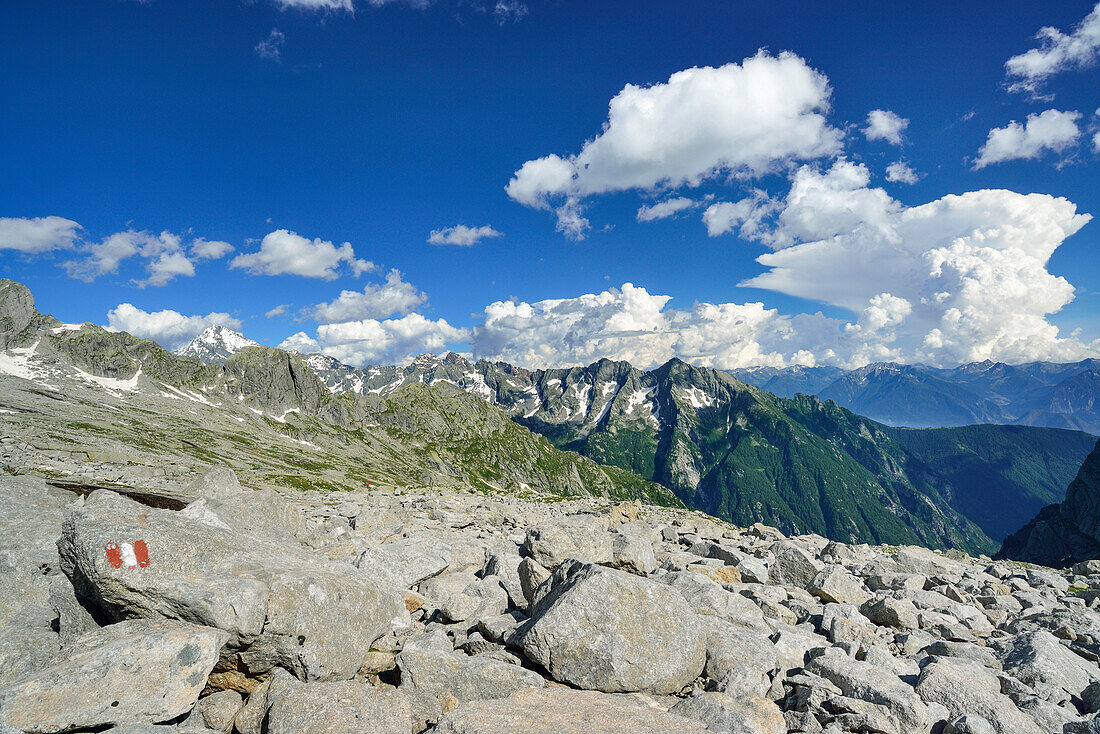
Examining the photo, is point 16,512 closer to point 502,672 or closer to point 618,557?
point 502,672

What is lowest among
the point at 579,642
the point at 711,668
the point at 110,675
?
the point at 711,668

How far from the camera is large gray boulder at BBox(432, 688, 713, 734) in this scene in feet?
25.8

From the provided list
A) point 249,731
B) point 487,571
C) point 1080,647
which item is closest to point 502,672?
point 249,731

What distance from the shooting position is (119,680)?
274 inches

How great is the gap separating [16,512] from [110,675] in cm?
778

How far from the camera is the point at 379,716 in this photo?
7.89 meters

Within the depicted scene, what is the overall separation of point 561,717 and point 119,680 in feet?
23.2

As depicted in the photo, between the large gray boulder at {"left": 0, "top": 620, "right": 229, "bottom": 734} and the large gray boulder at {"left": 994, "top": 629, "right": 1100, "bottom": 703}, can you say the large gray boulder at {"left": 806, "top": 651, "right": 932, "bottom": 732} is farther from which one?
the large gray boulder at {"left": 0, "top": 620, "right": 229, "bottom": 734}

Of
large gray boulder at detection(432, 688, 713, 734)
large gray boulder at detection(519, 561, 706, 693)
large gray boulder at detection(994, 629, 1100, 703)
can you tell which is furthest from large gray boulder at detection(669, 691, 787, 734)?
Answer: large gray boulder at detection(994, 629, 1100, 703)

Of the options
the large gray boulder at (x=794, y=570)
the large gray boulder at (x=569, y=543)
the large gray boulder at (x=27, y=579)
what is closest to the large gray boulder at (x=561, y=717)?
the large gray boulder at (x=27, y=579)

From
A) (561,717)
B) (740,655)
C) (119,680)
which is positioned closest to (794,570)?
(740,655)

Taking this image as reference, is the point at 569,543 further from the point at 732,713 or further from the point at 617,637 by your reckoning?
the point at 732,713

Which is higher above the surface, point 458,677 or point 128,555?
point 128,555

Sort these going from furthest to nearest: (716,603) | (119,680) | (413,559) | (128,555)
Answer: (413,559) < (716,603) < (128,555) < (119,680)
